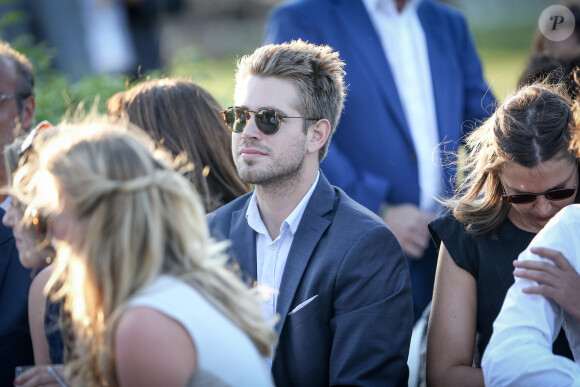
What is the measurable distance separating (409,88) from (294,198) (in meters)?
1.51

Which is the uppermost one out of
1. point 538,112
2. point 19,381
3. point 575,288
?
point 538,112

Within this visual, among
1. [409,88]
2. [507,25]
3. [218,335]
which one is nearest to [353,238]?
[218,335]

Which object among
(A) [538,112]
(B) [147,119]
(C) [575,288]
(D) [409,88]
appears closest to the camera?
(C) [575,288]

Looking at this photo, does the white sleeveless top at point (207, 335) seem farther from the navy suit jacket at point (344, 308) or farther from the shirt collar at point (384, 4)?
the shirt collar at point (384, 4)

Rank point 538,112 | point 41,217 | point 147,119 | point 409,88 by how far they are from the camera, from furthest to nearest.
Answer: point 409,88 < point 147,119 < point 538,112 < point 41,217

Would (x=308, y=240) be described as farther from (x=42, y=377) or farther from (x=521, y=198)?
(x=42, y=377)

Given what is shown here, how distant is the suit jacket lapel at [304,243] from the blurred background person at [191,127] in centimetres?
69

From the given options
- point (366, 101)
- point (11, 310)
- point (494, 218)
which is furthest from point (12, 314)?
point (366, 101)

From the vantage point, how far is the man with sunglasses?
2.74 metres

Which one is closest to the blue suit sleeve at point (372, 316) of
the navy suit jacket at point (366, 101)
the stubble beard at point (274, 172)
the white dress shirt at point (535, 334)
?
the stubble beard at point (274, 172)

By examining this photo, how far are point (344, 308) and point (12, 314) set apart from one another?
1.35 meters

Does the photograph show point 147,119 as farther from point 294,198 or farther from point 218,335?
point 218,335

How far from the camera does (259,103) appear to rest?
300cm

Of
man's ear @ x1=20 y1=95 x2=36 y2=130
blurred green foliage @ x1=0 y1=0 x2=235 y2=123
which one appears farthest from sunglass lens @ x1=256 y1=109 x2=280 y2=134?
man's ear @ x1=20 y1=95 x2=36 y2=130
